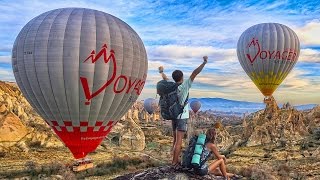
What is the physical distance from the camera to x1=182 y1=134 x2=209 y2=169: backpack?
11.4 meters

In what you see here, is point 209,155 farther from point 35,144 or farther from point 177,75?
point 35,144

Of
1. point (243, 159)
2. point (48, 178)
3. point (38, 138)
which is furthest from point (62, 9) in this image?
point (38, 138)

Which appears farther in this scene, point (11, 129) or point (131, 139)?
point (131, 139)

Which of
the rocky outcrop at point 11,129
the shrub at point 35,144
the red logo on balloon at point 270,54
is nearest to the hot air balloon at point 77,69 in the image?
the rocky outcrop at point 11,129

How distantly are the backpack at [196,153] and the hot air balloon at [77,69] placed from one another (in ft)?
30.8

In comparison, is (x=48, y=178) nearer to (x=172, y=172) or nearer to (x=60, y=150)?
(x=60, y=150)

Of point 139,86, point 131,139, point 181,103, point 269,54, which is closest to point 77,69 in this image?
point 139,86

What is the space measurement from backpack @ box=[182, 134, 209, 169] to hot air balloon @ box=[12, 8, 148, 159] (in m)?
9.38

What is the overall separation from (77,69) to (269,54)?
30.5m

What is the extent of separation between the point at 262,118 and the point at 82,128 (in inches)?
1458

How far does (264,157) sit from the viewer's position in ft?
127

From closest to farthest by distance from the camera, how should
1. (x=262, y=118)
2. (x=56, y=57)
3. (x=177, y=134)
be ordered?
(x=177, y=134) → (x=56, y=57) → (x=262, y=118)

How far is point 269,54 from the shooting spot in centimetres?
4509

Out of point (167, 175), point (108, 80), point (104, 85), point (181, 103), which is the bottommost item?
point (167, 175)
